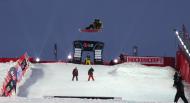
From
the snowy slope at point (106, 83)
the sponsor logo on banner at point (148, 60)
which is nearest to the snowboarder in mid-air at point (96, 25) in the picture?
the snowy slope at point (106, 83)

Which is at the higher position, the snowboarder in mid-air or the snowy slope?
the snowboarder in mid-air

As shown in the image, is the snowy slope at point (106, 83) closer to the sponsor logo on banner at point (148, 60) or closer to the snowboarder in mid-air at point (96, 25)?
the sponsor logo on banner at point (148, 60)

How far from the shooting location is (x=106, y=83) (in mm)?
37156

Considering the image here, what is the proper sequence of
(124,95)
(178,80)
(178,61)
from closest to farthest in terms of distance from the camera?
(178,80) < (124,95) < (178,61)

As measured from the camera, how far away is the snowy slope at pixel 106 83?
106 feet

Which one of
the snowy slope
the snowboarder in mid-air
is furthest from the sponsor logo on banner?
the snowboarder in mid-air

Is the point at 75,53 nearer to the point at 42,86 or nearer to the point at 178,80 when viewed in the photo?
the point at 42,86

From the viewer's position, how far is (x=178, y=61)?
1823 inches

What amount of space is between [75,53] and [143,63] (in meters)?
6.75

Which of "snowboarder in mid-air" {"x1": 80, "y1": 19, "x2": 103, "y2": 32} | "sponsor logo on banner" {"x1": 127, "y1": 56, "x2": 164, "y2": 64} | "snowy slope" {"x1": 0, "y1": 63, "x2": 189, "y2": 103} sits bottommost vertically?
"snowy slope" {"x1": 0, "y1": 63, "x2": 189, "y2": 103}

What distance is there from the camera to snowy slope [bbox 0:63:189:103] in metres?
32.2

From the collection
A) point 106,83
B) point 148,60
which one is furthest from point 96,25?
point 106,83

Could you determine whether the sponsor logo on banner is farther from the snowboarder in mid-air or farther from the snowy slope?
the snowboarder in mid-air

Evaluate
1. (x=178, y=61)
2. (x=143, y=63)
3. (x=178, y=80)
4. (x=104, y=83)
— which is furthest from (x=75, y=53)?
(x=178, y=80)
